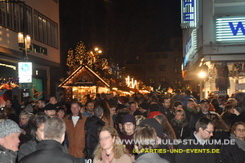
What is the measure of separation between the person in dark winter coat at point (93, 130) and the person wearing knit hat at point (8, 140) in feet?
10.2

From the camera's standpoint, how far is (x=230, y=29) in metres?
15.8

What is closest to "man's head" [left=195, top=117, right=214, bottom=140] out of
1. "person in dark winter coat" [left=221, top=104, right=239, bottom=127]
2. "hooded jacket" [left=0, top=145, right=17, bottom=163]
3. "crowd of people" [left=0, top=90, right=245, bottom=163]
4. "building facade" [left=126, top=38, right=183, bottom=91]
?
"crowd of people" [left=0, top=90, right=245, bottom=163]

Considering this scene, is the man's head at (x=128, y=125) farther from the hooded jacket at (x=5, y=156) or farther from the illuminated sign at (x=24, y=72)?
the illuminated sign at (x=24, y=72)

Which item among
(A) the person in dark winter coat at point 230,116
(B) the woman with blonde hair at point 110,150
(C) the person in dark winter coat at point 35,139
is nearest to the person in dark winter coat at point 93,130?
(C) the person in dark winter coat at point 35,139

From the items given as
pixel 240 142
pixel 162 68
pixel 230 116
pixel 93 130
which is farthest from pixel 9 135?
pixel 162 68

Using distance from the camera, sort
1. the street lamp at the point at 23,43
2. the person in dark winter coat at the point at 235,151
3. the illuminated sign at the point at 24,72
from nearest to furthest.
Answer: the person in dark winter coat at the point at 235,151
the illuminated sign at the point at 24,72
the street lamp at the point at 23,43

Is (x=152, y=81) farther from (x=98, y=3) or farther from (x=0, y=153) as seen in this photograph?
(x=0, y=153)

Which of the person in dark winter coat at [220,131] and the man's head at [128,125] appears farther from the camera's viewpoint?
the person in dark winter coat at [220,131]

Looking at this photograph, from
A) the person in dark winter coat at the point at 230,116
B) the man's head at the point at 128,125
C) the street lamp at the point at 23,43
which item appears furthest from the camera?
the street lamp at the point at 23,43

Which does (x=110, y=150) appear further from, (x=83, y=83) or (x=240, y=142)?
(x=83, y=83)

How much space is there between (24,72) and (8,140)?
1536 centimetres

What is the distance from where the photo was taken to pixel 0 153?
438 centimetres

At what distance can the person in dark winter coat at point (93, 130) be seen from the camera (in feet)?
25.5

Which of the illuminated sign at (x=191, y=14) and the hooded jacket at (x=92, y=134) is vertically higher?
the illuminated sign at (x=191, y=14)
